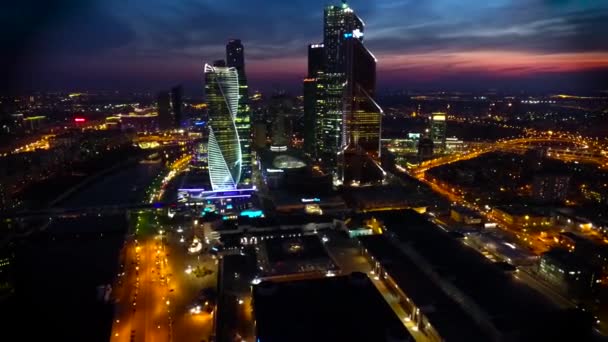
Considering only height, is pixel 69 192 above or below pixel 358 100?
below

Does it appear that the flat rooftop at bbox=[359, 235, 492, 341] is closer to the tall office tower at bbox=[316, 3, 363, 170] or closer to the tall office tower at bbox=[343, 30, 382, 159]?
the tall office tower at bbox=[343, 30, 382, 159]

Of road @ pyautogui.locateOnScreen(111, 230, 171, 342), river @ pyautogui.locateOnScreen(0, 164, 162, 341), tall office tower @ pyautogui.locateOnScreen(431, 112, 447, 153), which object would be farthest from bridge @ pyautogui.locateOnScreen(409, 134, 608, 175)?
river @ pyautogui.locateOnScreen(0, 164, 162, 341)

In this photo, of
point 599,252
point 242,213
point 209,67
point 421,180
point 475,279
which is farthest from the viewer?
point 421,180

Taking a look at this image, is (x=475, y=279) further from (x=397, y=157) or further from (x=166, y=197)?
(x=397, y=157)

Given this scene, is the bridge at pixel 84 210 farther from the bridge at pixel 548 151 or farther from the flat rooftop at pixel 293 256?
Result: the bridge at pixel 548 151

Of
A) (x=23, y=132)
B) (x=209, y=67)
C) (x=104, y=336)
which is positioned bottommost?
(x=104, y=336)

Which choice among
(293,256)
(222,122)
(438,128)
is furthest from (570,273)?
(438,128)

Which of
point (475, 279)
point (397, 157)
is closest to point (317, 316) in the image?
point (475, 279)
